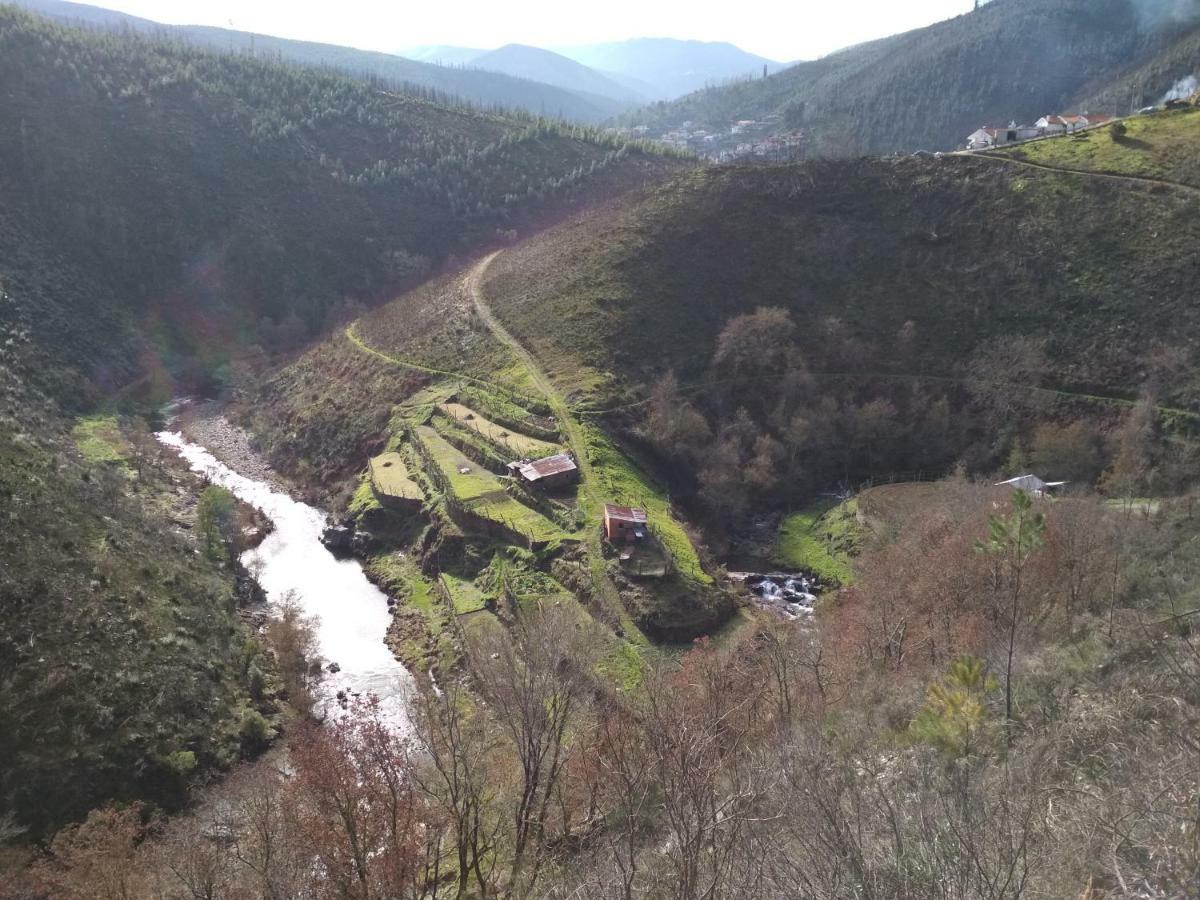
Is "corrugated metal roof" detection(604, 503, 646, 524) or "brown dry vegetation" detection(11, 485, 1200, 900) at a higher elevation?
"brown dry vegetation" detection(11, 485, 1200, 900)

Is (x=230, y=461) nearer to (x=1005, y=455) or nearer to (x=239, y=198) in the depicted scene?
(x=239, y=198)

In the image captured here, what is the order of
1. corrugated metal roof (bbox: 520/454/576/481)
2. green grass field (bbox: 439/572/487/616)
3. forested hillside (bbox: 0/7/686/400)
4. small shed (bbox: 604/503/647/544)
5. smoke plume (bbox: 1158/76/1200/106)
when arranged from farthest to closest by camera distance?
1. smoke plume (bbox: 1158/76/1200/106)
2. forested hillside (bbox: 0/7/686/400)
3. corrugated metal roof (bbox: 520/454/576/481)
4. green grass field (bbox: 439/572/487/616)
5. small shed (bbox: 604/503/647/544)

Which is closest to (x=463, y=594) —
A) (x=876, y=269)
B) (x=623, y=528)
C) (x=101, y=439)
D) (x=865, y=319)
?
(x=623, y=528)

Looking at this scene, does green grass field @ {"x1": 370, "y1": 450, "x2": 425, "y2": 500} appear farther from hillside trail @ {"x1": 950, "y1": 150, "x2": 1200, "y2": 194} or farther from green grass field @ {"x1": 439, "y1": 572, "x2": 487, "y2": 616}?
hillside trail @ {"x1": 950, "y1": 150, "x2": 1200, "y2": 194}

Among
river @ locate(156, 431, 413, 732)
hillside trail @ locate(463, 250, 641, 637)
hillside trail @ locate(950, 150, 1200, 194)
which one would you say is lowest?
river @ locate(156, 431, 413, 732)

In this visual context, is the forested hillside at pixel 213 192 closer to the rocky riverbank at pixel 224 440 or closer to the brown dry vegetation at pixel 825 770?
the rocky riverbank at pixel 224 440

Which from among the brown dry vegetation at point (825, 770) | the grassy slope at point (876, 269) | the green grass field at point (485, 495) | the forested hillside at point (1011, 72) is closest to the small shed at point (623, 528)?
the green grass field at point (485, 495)

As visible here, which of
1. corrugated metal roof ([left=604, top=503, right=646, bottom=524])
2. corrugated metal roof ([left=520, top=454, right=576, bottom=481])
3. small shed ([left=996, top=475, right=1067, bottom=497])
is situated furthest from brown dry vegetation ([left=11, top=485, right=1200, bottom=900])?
corrugated metal roof ([left=520, top=454, right=576, bottom=481])
